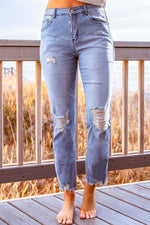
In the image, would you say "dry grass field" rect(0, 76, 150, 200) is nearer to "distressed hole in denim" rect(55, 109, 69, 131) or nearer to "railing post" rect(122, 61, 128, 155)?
"railing post" rect(122, 61, 128, 155)

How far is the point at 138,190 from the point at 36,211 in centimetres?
72

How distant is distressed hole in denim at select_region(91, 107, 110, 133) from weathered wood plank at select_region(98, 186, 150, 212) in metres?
0.59

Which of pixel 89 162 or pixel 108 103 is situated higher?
pixel 108 103

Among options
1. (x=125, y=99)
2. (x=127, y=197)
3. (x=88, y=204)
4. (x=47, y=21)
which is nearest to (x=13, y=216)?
(x=88, y=204)

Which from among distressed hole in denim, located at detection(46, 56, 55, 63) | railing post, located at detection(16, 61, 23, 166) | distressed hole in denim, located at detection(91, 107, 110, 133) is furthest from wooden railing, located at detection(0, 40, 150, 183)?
distressed hole in denim, located at detection(91, 107, 110, 133)

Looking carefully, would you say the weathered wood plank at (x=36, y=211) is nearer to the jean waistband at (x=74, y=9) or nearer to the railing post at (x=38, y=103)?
the railing post at (x=38, y=103)

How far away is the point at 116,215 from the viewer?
2133mm

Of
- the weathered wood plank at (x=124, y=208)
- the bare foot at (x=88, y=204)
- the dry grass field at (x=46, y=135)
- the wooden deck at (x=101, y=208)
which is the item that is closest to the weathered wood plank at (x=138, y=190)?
the wooden deck at (x=101, y=208)

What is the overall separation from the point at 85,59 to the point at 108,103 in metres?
0.25

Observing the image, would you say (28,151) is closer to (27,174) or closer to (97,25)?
(27,174)

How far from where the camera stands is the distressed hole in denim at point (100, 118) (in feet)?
6.45

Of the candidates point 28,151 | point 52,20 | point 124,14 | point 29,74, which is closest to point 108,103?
point 52,20

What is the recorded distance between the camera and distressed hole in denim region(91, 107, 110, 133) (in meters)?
1.97

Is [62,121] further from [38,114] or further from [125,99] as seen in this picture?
[125,99]
